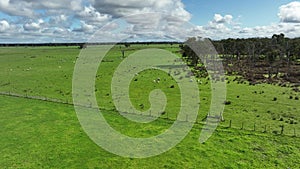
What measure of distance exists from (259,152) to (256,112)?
1350cm

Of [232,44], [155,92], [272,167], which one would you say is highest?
[232,44]

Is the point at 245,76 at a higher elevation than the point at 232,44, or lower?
lower

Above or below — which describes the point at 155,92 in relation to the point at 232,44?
below

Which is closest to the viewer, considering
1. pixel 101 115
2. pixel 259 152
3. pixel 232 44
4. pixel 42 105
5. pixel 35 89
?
pixel 259 152

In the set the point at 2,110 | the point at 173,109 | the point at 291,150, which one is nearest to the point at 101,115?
the point at 173,109

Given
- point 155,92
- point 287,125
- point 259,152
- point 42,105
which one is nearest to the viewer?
point 259,152

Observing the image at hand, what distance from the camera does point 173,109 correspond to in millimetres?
41469

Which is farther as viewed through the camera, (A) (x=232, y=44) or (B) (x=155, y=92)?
(A) (x=232, y=44)

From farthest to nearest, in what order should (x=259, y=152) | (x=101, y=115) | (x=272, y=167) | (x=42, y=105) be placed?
(x=42, y=105) < (x=101, y=115) < (x=259, y=152) < (x=272, y=167)

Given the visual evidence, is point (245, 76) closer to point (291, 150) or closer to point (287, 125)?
point (287, 125)

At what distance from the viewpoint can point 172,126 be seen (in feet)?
113

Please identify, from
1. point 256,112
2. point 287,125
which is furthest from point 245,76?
point 287,125

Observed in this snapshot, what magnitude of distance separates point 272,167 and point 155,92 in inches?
1280

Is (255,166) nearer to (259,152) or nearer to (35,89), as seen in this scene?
(259,152)
